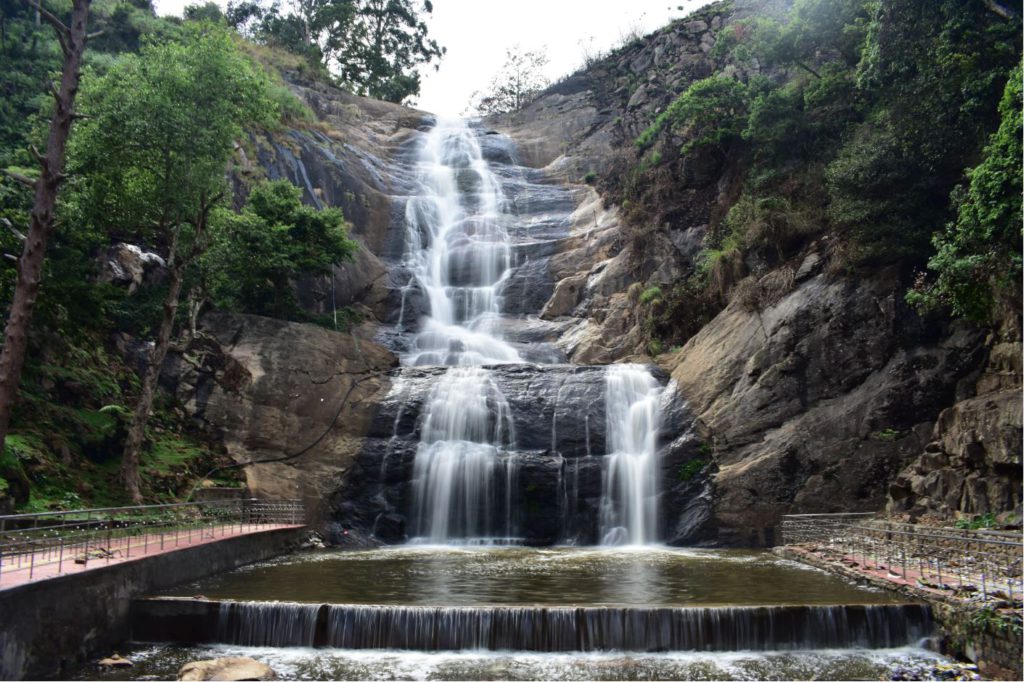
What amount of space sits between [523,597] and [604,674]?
118 inches

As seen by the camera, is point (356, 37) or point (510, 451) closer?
point (510, 451)

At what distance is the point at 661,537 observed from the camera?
22.1m

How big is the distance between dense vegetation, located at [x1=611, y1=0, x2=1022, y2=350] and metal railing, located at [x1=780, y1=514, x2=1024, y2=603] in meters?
5.93

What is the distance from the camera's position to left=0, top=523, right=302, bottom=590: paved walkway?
9.94 metres

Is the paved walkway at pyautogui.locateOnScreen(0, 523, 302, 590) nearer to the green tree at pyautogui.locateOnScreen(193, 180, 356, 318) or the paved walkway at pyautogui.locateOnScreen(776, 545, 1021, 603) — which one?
the paved walkway at pyautogui.locateOnScreen(776, 545, 1021, 603)

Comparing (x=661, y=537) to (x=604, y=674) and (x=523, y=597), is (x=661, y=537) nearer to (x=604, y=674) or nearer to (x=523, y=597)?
(x=523, y=597)

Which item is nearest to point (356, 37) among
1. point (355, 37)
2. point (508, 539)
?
point (355, 37)

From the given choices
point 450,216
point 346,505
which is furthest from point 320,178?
point 346,505

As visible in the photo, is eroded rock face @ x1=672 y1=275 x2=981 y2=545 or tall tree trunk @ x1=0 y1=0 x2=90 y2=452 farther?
eroded rock face @ x1=672 y1=275 x2=981 y2=545

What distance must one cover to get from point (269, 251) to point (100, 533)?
57.7 feet

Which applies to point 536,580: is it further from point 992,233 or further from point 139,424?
point 992,233

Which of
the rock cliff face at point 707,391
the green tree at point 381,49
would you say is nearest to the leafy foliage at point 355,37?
the green tree at point 381,49

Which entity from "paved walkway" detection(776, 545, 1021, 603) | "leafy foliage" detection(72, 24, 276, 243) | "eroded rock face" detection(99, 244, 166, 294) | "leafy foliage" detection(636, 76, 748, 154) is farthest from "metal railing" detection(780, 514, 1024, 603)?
"eroded rock face" detection(99, 244, 166, 294)

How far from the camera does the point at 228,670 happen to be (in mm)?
9016
